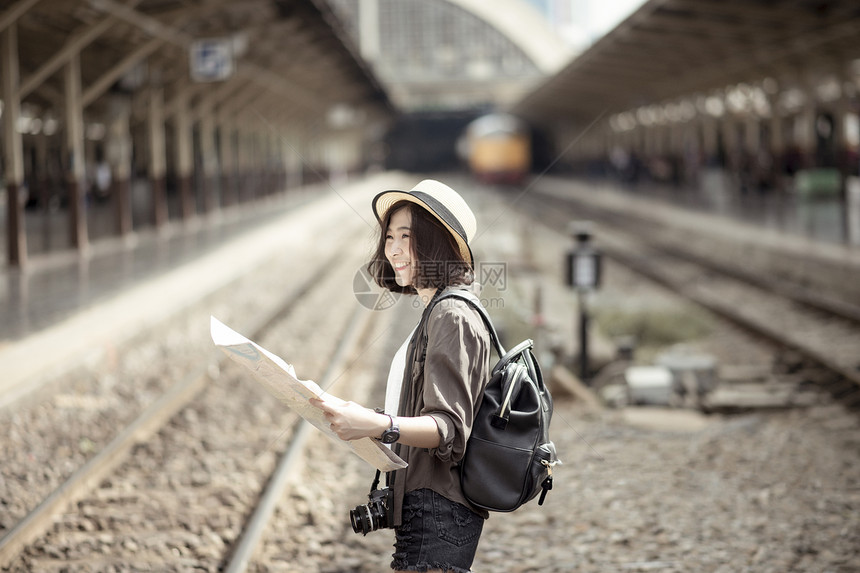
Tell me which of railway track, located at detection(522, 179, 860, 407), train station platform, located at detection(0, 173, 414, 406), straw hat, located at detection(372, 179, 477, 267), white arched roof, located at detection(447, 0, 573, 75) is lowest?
railway track, located at detection(522, 179, 860, 407)

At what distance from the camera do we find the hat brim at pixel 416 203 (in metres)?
2.44

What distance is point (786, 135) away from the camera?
2648cm

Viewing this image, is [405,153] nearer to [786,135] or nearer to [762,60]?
[786,135]

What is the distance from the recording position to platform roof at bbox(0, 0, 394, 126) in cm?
1416

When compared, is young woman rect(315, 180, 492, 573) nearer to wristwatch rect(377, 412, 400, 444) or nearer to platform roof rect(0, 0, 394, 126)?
wristwatch rect(377, 412, 400, 444)

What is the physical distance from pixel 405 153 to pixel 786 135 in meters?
32.4

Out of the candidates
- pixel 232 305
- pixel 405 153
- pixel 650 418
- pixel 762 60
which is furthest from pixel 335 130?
pixel 650 418

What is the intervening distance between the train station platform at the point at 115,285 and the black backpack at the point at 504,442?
0.70 meters

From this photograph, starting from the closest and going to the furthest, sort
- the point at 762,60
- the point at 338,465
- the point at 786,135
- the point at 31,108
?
the point at 338,465 < the point at 762,60 < the point at 31,108 < the point at 786,135

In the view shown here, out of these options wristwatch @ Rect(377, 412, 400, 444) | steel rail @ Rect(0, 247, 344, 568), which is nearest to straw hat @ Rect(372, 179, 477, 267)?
wristwatch @ Rect(377, 412, 400, 444)

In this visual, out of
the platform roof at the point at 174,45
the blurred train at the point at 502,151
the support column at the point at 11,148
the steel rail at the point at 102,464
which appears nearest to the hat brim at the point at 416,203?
the steel rail at the point at 102,464

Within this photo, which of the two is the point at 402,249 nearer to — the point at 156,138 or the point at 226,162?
the point at 156,138

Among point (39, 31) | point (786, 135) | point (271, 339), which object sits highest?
point (39, 31)

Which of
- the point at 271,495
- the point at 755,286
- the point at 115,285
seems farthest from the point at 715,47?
the point at 271,495
